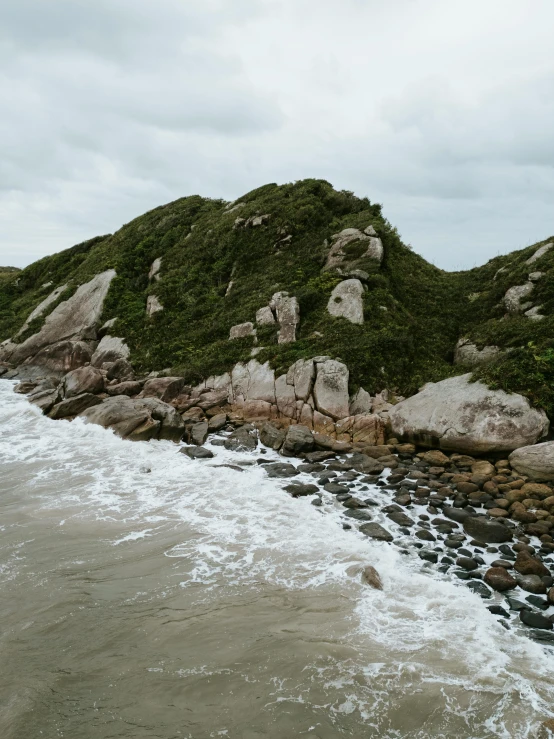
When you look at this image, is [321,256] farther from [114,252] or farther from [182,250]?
[114,252]

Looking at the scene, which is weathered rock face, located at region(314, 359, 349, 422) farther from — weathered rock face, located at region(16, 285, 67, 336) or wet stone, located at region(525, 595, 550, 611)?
weathered rock face, located at region(16, 285, 67, 336)

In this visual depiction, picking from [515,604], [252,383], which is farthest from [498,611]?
[252,383]

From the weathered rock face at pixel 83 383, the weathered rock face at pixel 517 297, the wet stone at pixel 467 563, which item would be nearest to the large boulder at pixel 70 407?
the weathered rock face at pixel 83 383

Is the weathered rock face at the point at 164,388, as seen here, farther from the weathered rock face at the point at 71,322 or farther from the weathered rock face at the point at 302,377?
the weathered rock face at the point at 71,322

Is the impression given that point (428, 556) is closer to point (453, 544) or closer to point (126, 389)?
point (453, 544)

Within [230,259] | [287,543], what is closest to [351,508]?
[287,543]

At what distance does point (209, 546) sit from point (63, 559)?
3604mm

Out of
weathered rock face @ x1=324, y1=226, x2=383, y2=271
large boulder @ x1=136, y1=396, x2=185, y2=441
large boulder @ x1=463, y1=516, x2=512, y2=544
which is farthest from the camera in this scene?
weathered rock face @ x1=324, y1=226, x2=383, y2=271

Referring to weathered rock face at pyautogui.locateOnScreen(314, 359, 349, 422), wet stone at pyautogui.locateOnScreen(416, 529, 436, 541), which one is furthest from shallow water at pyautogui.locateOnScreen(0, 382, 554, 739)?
weathered rock face at pyautogui.locateOnScreen(314, 359, 349, 422)

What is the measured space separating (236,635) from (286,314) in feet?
66.7

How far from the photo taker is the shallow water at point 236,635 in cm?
738

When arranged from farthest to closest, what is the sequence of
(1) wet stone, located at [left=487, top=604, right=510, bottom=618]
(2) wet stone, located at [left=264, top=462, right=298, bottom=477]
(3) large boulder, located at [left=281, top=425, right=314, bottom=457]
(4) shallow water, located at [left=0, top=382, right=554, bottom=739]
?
(3) large boulder, located at [left=281, top=425, right=314, bottom=457]
(2) wet stone, located at [left=264, top=462, right=298, bottom=477]
(1) wet stone, located at [left=487, top=604, right=510, bottom=618]
(4) shallow water, located at [left=0, top=382, right=554, bottom=739]

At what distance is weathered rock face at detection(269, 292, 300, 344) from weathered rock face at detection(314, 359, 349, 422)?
4.40 metres

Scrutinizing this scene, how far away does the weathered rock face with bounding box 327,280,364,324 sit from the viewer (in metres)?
26.5
